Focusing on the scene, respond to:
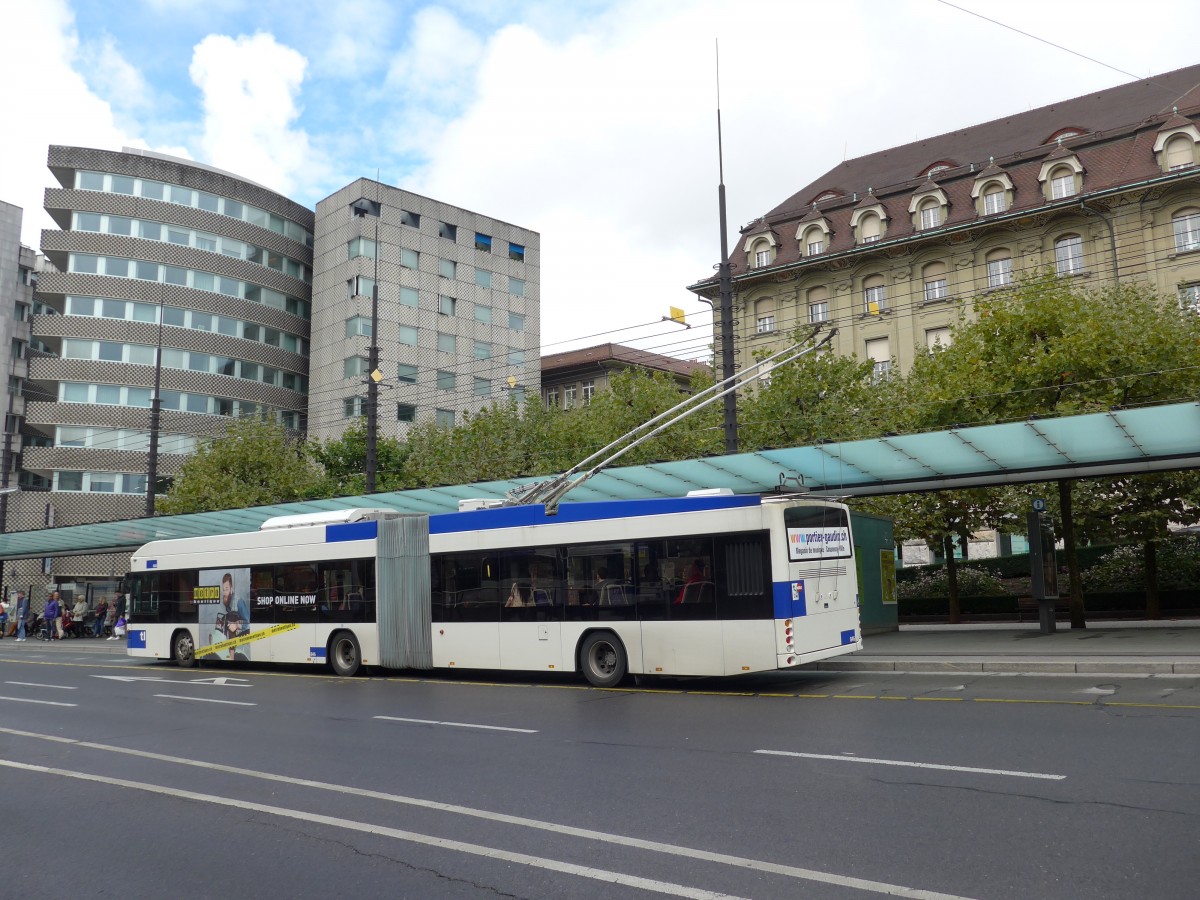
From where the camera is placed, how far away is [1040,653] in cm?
1641

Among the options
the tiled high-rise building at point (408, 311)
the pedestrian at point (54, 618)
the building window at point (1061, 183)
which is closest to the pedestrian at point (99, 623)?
the pedestrian at point (54, 618)

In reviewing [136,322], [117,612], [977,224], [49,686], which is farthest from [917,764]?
[136,322]

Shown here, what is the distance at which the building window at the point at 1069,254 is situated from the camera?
44625 millimetres

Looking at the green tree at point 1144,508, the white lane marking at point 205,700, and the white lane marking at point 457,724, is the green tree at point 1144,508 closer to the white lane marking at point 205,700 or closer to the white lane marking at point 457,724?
the white lane marking at point 457,724

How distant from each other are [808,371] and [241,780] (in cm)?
2914

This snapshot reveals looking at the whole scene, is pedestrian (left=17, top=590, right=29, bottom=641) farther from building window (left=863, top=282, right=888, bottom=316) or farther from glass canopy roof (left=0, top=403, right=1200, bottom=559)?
building window (left=863, top=282, right=888, bottom=316)

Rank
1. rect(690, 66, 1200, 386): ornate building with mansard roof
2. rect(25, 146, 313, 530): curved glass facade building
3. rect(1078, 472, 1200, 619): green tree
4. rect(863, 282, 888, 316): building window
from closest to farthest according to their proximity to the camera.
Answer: rect(1078, 472, 1200, 619): green tree
rect(690, 66, 1200, 386): ornate building with mansard roof
rect(863, 282, 888, 316): building window
rect(25, 146, 313, 530): curved glass facade building

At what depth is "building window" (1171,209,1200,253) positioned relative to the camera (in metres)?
41.6

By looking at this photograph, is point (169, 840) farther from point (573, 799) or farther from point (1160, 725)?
point (1160, 725)

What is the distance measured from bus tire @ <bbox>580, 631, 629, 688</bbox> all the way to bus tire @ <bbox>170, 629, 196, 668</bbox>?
11914 mm

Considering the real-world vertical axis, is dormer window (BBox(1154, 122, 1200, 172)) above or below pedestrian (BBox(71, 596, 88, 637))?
above

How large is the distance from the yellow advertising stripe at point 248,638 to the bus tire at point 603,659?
775cm

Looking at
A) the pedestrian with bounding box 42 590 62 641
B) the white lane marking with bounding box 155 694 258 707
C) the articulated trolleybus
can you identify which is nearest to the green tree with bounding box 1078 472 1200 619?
the articulated trolleybus

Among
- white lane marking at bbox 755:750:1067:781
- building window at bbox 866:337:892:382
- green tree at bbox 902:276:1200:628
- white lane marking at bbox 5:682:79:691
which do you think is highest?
building window at bbox 866:337:892:382
